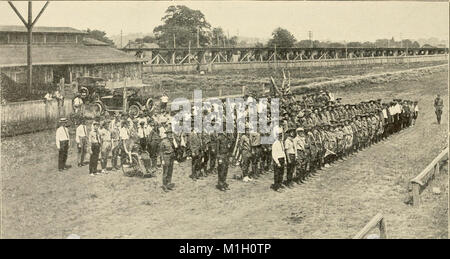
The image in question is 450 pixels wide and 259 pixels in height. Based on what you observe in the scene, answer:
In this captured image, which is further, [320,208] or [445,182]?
[445,182]

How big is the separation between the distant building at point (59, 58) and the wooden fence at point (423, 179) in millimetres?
8847

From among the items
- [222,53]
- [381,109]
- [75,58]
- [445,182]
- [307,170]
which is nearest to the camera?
[445,182]

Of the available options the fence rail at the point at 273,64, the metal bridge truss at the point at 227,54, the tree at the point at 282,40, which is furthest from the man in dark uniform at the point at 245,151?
the fence rail at the point at 273,64

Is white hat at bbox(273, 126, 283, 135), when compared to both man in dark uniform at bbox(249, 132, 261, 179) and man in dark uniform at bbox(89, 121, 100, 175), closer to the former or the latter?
man in dark uniform at bbox(249, 132, 261, 179)

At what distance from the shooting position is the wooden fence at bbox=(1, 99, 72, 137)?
10.2m

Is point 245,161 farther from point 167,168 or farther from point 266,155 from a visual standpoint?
point 167,168

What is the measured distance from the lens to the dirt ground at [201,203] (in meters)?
7.07

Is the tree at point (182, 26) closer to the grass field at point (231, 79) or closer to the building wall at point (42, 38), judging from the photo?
the grass field at point (231, 79)

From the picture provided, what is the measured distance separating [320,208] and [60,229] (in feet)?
14.1

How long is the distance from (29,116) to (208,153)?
4432 millimetres

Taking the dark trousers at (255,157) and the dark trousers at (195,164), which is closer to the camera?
the dark trousers at (195,164)
